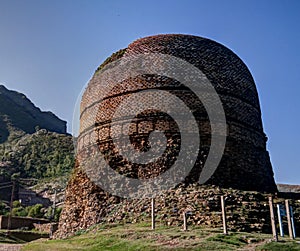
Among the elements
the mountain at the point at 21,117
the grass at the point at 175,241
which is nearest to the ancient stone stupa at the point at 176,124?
the grass at the point at 175,241

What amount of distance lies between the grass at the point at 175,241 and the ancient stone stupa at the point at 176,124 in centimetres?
325

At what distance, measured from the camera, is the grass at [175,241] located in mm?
8141

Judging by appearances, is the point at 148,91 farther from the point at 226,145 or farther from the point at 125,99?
the point at 226,145

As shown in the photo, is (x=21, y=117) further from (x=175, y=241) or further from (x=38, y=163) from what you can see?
(x=175, y=241)

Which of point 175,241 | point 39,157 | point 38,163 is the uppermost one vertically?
point 39,157

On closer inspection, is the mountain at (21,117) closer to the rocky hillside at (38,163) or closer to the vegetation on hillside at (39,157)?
the rocky hillside at (38,163)

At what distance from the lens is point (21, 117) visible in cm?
10562

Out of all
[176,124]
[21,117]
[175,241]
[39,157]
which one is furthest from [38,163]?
[175,241]

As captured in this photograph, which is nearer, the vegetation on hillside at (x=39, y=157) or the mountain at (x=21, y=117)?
the vegetation on hillside at (x=39, y=157)

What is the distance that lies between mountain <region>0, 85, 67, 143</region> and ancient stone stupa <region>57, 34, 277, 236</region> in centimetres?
7898

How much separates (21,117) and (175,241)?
103755 millimetres

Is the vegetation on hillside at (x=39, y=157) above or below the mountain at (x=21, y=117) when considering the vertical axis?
below

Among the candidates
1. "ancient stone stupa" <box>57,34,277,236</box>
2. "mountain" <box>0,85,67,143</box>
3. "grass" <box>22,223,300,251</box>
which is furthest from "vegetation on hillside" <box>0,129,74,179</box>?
"grass" <box>22,223,300,251</box>

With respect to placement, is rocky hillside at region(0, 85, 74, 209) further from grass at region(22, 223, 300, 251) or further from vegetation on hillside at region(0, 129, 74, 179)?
grass at region(22, 223, 300, 251)
